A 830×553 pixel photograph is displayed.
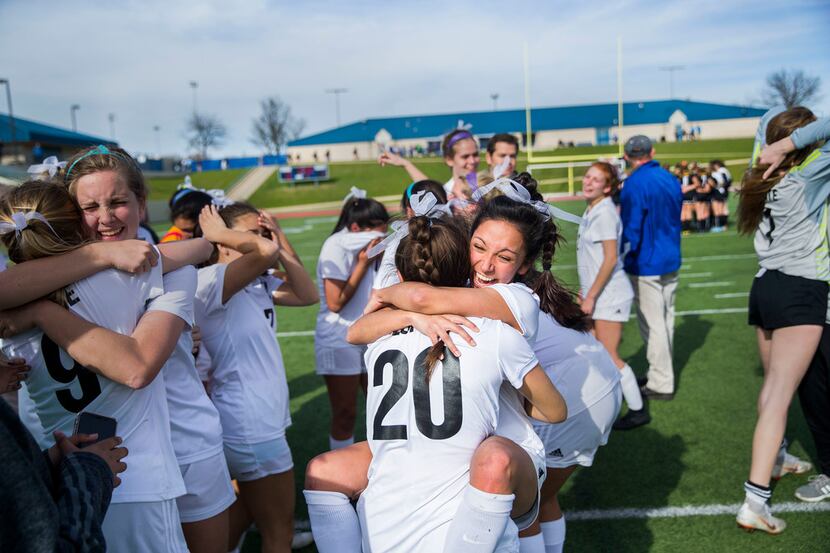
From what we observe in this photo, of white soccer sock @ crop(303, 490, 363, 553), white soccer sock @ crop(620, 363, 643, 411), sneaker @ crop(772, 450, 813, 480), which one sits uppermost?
white soccer sock @ crop(303, 490, 363, 553)

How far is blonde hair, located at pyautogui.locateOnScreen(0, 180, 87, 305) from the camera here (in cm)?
192

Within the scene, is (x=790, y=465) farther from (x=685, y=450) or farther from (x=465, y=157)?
(x=465, y=157)

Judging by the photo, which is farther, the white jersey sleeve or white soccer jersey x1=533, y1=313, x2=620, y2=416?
white soccer jersey x1=533, y1=313, x2=620, y2=416

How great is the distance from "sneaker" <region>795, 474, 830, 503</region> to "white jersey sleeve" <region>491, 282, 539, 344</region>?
2827 mm

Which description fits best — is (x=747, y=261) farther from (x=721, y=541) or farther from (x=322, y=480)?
(x=322, y=480)

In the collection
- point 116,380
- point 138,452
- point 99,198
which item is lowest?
point 138,452

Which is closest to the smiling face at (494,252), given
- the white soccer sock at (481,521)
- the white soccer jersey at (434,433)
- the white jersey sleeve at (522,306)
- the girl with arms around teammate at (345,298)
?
the white jersey sleeve at (522,306)

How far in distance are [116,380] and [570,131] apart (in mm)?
69347

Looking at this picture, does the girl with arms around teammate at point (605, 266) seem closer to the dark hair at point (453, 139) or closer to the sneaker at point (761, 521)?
the dark hair at point (453, 139)

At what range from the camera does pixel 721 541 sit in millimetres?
3402

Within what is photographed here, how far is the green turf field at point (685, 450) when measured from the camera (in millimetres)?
3484

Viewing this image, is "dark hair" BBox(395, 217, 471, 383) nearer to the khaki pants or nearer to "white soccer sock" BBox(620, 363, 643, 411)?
"white soccer sock" BBox(620, 363, 643, 411)

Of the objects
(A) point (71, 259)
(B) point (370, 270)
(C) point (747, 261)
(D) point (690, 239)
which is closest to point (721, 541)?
(B) point (370, 270)

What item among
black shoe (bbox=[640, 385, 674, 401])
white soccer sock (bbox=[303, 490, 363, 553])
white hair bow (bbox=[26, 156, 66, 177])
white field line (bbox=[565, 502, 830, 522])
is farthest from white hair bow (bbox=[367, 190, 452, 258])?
black shoe (bbox=[640, 385, 674, 401])
